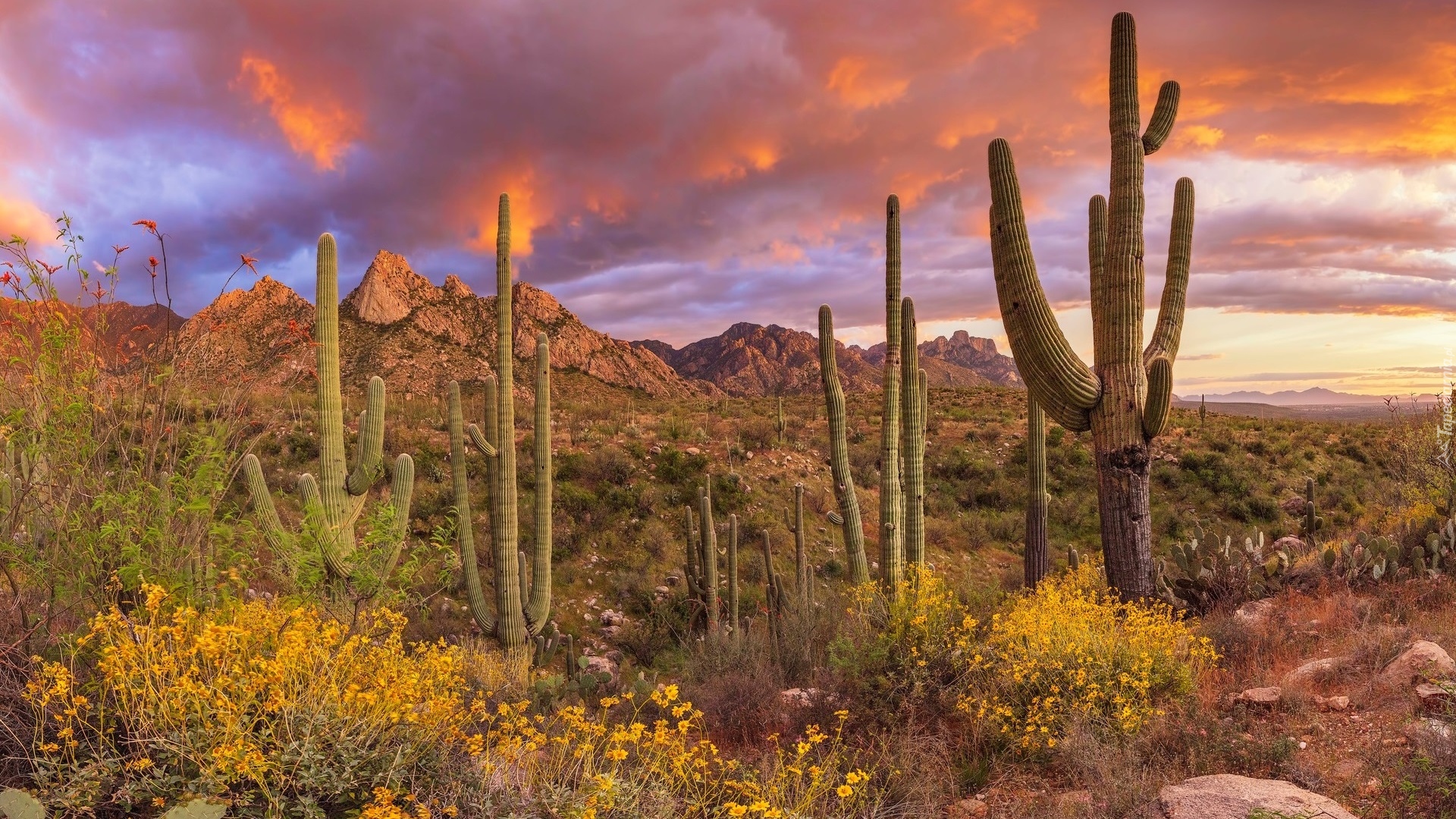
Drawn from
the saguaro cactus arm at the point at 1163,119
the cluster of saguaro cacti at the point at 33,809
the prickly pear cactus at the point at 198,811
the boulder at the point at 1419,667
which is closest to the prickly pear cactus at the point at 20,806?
the cluster of saguaro cacti at the point at 33,809

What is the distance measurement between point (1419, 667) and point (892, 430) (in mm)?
4644

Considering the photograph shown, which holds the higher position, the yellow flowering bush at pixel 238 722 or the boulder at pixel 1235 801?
the yellow flowering bush at pixel 238 722

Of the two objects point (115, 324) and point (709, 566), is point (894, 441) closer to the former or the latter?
point (709, 566)

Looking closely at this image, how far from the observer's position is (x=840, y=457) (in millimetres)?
8852

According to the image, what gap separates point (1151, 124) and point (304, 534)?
907 centimetres

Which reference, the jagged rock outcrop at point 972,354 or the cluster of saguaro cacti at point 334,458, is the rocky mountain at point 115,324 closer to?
the cluster of saguaro cacti at point 334,458

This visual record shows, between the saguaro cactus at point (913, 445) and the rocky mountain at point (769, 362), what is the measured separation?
4302 centimetres

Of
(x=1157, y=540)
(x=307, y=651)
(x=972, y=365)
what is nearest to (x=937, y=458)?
(x=1157, y=540)

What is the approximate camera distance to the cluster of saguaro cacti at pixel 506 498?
8945mm

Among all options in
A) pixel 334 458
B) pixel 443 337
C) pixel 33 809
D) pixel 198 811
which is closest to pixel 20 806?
pixel 33 809

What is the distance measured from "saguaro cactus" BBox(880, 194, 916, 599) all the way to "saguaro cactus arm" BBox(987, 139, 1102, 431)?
4.23 ft

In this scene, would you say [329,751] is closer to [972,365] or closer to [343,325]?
[343,325]

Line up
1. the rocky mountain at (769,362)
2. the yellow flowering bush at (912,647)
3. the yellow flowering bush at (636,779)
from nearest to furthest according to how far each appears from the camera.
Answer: the yellow flowering bush at (636,779), the yellow flowering bush at (912,647), the rocky mountain at (769,362)

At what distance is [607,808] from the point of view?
2.98 metres
